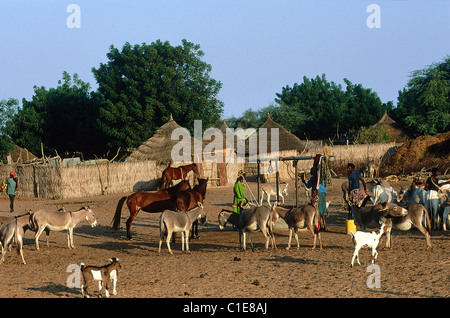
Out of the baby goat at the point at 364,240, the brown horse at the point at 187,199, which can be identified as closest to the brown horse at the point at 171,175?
the brown horse at the point at 187,199

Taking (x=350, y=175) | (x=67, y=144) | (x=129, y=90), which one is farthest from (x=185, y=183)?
(x=67, y=144)

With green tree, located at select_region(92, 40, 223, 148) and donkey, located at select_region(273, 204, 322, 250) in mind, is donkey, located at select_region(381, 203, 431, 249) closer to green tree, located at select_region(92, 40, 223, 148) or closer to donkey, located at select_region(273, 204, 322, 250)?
donkey, located at select_region(273, 204, 322, 250)

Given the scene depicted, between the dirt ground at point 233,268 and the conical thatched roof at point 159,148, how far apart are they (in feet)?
63.9

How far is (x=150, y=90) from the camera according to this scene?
54.9 m

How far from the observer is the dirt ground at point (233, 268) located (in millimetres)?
10016

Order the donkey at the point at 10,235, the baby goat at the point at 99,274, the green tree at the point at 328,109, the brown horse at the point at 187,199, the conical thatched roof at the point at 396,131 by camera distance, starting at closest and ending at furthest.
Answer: the baby goat at the point at 99,274, the donkey at the point at 10,235, the brown horse at the point at 187,199, the conical thatched roof at the point at 396,131, the green tree at the point at 328,109

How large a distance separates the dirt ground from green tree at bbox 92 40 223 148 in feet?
118

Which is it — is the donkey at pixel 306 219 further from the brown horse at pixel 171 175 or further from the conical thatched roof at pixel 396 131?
the conical thatched roof at pixel 396 131

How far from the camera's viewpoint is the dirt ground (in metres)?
10.0

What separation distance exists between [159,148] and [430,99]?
2712 centimetres

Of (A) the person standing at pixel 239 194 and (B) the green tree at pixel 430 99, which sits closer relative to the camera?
(A) the person standing at pixel 239 194

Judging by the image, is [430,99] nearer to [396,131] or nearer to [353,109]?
[396,131]

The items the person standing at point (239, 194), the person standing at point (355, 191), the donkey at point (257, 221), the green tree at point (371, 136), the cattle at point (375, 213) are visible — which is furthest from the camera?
the green tree at point (371, 136)
